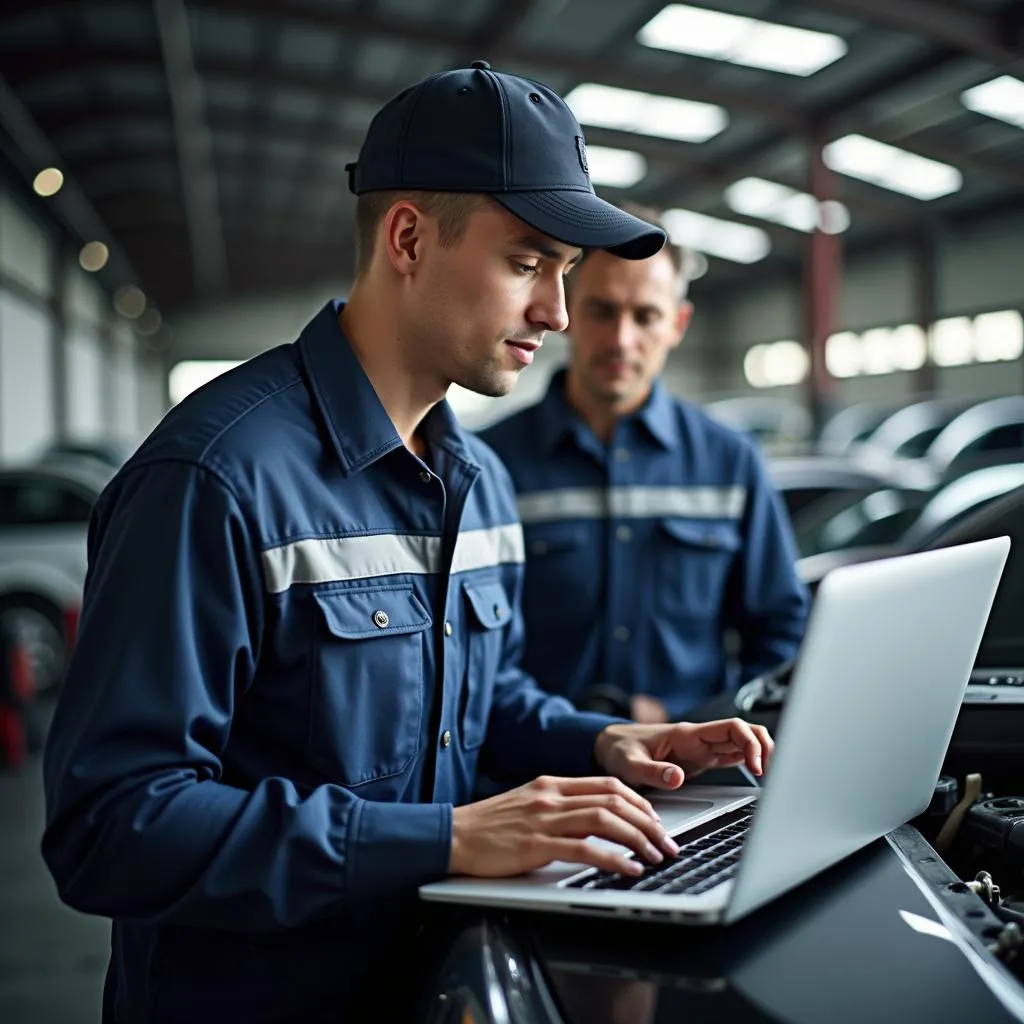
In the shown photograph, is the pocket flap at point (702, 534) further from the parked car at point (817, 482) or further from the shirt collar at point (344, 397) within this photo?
the parked car at point (817, 482)

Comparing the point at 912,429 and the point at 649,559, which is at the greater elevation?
the point at 912,429

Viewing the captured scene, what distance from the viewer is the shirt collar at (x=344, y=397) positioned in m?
1.33

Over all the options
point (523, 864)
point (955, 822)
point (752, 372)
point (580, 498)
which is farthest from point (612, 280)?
point (752, 372)

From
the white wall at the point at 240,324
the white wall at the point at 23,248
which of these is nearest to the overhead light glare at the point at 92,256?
the white wall at the point at 23,248

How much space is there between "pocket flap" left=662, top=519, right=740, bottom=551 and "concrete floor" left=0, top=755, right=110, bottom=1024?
1.96 m

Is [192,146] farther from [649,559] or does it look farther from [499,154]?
[499,154]

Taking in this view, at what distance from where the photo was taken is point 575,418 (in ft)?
8.44

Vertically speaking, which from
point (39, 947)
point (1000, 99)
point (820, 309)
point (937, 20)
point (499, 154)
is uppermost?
point (937, 20)

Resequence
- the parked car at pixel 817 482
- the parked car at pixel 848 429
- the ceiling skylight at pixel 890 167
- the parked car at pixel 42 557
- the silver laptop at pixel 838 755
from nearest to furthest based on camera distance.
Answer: the silver laptop at pixel 838 755
the parked car at pixel 817 482
the parked car at pixel 42 557
the parked car at pixel 848 429
the ceiling skylight at pixel 890 167

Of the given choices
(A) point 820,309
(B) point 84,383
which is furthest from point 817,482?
(B) point 84,383

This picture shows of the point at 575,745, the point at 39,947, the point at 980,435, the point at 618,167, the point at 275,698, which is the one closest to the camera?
the point at 275,698

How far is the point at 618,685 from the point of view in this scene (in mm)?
2461

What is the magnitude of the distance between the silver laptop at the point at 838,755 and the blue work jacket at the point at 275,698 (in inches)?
7.2

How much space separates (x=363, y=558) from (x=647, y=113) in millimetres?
11280
